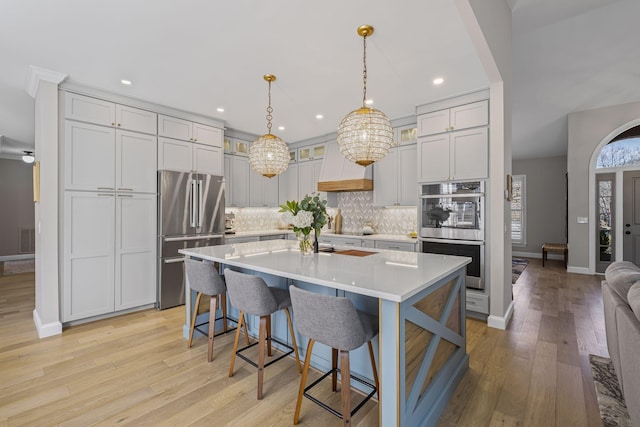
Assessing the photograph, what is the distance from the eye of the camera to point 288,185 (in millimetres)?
6223

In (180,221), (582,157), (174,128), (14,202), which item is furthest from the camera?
(14,202)

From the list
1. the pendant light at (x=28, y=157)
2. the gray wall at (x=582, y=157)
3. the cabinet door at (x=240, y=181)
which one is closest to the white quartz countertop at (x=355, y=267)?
the cabinet door at (x=240, y=181)

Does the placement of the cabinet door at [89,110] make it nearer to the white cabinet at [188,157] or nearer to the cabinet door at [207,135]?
the white cabinet at [188,157]

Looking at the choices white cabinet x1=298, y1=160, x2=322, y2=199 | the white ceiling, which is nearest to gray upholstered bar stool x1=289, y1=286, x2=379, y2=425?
the white ceiling

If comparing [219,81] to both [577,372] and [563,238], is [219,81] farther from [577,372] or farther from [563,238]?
[563,238]

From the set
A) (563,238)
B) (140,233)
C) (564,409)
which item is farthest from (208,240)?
(563,238)

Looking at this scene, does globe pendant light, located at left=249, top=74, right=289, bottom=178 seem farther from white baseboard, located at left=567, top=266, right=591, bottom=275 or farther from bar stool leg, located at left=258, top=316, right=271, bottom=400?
white baseboard, located at left=567, top=266, right=591, bottom=275

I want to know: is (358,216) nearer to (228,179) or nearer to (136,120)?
(228,179)

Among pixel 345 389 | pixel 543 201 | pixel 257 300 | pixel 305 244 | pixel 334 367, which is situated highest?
pixel 543 201

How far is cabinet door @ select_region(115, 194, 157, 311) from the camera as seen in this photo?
369 cm

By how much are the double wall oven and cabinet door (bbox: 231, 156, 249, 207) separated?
320 cm

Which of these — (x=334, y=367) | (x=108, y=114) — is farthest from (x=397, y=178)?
(x=108, y=114)

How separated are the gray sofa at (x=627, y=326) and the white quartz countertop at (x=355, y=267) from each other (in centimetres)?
89

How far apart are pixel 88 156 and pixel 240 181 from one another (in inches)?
92.5
